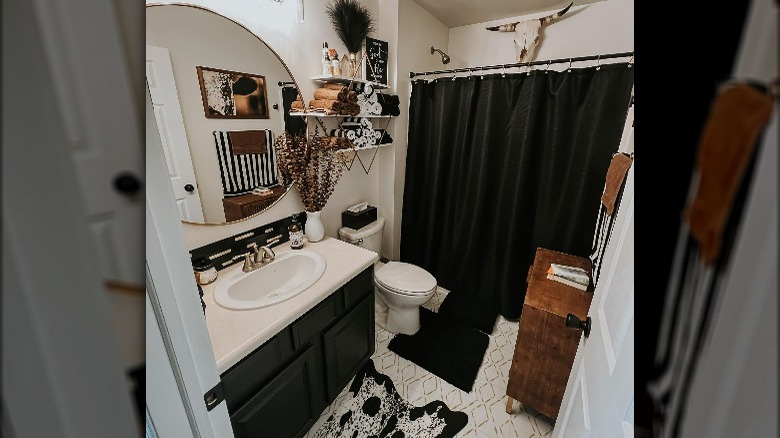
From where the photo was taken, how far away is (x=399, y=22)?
1950 mm

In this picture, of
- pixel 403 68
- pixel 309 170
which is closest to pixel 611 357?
pixel 309 170

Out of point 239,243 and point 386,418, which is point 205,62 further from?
point 386,418

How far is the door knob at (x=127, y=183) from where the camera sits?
0.16m

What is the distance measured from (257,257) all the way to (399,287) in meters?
0.86

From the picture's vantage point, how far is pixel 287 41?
1.51 meters

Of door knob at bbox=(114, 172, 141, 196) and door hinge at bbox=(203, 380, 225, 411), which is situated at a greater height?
door knob at bbox=(114, 172, 141, 196)

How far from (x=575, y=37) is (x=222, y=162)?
7.57 feet

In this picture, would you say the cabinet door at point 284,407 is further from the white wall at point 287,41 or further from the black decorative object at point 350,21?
the black decorative object at point 350,21

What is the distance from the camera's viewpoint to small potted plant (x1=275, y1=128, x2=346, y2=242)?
5.21 feet

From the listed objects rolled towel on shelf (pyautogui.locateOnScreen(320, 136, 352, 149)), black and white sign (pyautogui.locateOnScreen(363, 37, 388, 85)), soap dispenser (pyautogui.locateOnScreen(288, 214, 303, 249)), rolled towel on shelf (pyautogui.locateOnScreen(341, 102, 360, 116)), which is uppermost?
black and white sign (pyautogui.locateOnScreen(363, 37, 388, 85))

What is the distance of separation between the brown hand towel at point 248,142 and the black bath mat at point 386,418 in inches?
53.6

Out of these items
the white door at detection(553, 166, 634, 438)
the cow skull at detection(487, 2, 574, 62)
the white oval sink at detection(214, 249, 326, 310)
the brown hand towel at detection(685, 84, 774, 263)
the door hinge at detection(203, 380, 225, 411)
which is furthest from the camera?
the cow skull at detection(487, 2, 574, 62)

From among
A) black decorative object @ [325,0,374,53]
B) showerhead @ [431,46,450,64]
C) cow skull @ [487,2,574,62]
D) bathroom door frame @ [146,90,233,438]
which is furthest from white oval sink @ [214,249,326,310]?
cow skull @ [487,2,574,62]

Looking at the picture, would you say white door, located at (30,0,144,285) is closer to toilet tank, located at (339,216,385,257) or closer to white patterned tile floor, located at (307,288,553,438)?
white patterned tile floor, located at (307,288,553,438)
